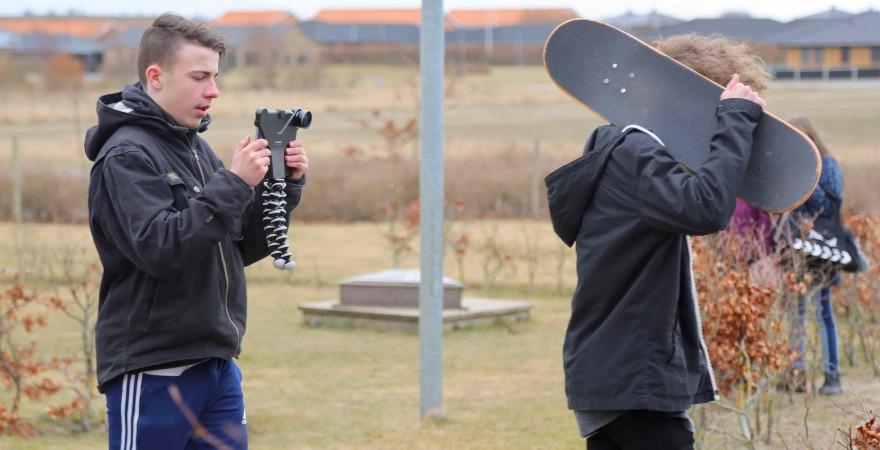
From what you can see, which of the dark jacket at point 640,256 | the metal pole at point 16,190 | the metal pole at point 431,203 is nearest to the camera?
the dark jacket at point 640,256

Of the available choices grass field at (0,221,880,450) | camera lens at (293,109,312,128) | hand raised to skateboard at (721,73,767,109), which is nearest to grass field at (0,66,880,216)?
grass field at (0,221,880,450)

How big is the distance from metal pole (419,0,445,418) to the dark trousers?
342 centimetres

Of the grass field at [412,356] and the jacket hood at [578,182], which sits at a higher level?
the jacket hood at [578,182]

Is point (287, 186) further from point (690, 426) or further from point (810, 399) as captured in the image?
point (810, 399)

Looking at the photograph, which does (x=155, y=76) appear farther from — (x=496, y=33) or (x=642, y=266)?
(x=496, y=33)

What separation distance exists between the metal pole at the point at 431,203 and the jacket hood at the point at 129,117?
3.13m

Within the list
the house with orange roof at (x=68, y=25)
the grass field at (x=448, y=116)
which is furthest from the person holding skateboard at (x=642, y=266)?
the house with orange roof at (x=68, y=25)

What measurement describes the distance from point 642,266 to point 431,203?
347 centimetres

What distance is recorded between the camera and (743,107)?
3.09 meters

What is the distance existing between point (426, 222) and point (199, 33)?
10.8 ft

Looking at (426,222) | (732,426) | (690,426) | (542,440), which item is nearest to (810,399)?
(732,426)

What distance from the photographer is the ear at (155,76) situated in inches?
130

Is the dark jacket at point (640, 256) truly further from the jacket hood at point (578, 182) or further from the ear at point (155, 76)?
the ear at point (155, 76)

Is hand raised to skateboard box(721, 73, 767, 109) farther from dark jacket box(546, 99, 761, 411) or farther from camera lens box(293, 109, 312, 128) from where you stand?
camera lens box(293, 109, 312, 128)
